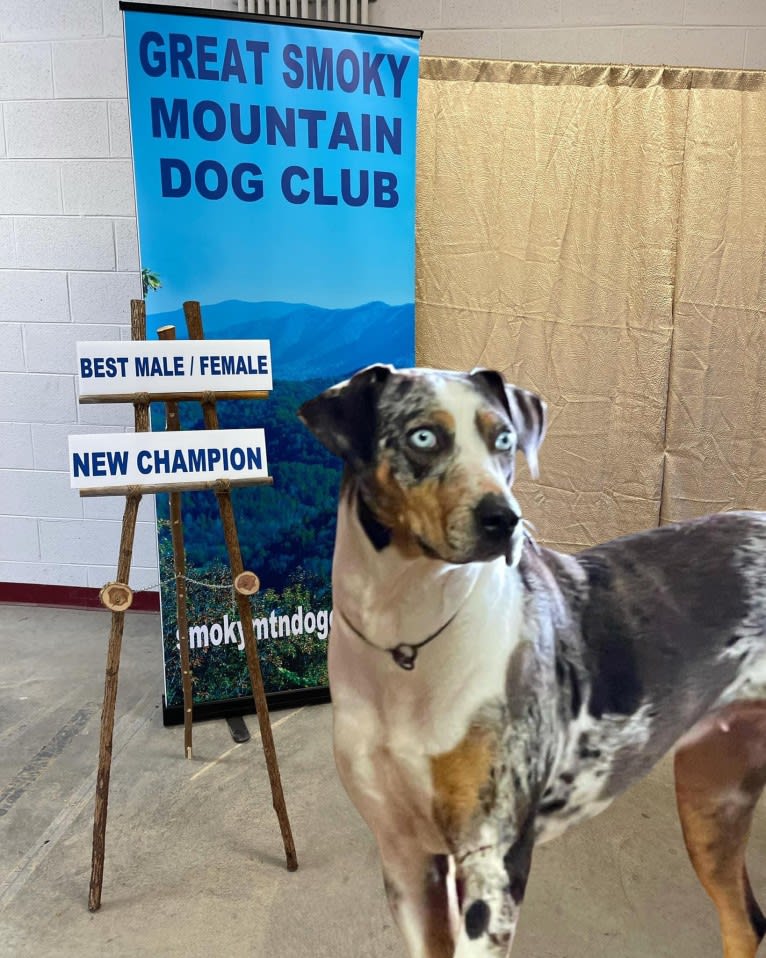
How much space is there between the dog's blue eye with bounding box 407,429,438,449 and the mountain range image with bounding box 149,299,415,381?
162 cm

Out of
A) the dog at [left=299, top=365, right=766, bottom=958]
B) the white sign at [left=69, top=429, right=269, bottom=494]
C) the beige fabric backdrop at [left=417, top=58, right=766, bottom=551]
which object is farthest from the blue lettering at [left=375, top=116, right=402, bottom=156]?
the dog at [left=299, top=365, right=766, bottom=958]

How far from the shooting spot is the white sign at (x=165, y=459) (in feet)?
5.48

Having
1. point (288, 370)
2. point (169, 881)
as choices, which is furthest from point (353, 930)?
point (288, 370)

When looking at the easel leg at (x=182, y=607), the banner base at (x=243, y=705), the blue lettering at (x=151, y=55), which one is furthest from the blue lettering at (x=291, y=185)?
the banner base at (x=243, y=705)

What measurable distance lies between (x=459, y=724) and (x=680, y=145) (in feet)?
7.51

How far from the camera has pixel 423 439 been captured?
925 mm

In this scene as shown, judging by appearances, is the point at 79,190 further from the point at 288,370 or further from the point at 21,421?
the point at 288,370

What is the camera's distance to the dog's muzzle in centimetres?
87

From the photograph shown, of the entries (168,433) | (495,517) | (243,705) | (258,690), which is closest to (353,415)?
(495,517)

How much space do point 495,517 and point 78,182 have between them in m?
2.97

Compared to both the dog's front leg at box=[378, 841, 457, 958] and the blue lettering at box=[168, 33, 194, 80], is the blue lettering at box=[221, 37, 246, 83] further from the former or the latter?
the dog's front leg at box=[378, 841, 457, 958]

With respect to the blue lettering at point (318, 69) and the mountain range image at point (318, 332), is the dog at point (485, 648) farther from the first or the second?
the blue lettering at point (318, 69)

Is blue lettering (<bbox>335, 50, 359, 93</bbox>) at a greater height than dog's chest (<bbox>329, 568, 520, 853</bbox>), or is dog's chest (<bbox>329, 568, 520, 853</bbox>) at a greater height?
blue lettering (<bbox>335, 50, 359, 93</bbox>)

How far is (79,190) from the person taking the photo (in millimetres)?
3219
